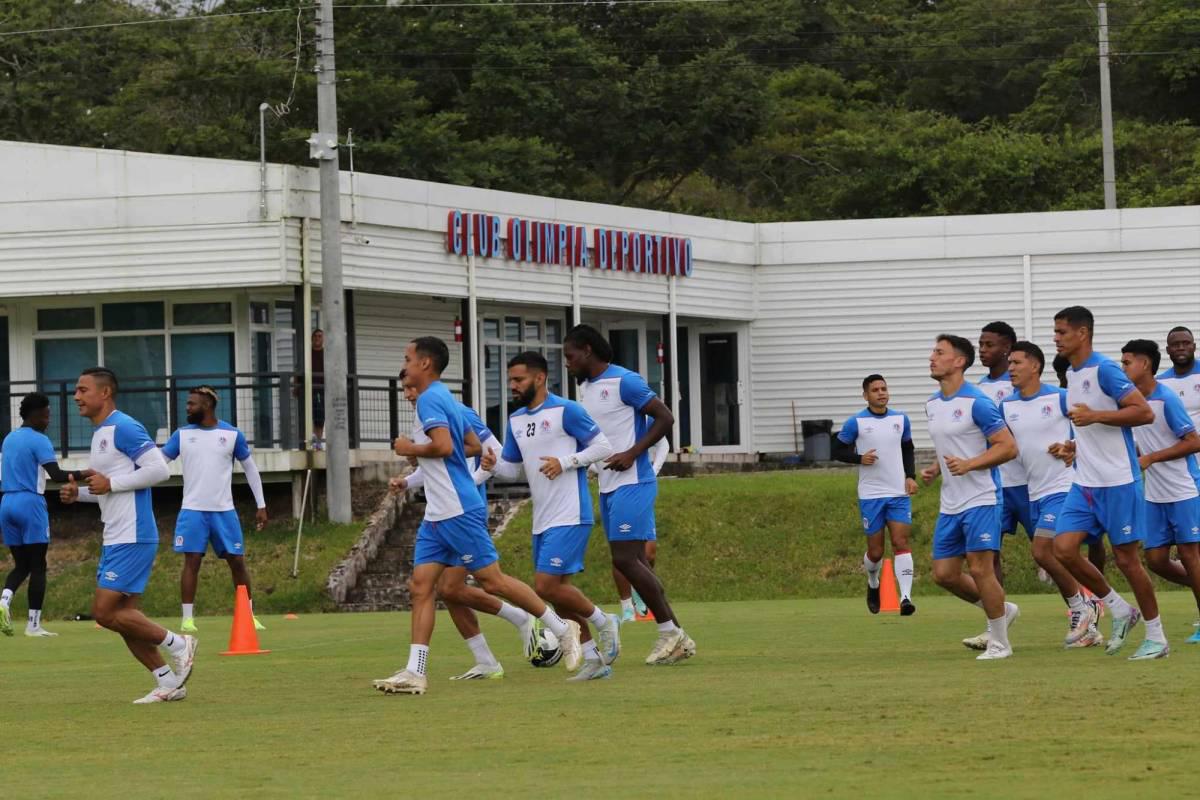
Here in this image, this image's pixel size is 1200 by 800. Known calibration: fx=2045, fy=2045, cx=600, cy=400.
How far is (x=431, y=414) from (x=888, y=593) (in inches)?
373

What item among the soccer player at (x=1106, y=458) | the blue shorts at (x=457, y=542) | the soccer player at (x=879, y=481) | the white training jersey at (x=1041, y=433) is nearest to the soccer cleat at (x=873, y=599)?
the soccer player at (x=879, y=481)

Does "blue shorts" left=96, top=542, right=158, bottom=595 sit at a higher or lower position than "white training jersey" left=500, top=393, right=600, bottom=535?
lower

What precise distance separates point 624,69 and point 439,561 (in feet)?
163

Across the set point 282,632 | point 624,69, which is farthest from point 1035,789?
point 624,69

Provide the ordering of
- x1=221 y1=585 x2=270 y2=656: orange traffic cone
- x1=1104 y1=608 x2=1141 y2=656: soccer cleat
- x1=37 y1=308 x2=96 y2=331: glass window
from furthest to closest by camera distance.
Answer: x1=37 y1=308 x2=96 y2=331: glass window
x1=221 y1=585 x2=270 y2=656: orange traffic cone
x1=1104 y1=608 x2=1141 y2=656: soccer cleat

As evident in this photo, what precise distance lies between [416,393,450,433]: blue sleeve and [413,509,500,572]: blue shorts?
1.90 ft

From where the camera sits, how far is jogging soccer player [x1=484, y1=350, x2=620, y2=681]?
12.8m

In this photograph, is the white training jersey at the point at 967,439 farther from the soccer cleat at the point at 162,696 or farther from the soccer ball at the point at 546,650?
the soccer cleat at the point at 162,696

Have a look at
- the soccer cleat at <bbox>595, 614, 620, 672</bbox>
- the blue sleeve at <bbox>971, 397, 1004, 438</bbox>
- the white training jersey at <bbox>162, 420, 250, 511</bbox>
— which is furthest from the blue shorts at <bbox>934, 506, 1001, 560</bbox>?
the white training jersey at <bbox>162, 420, 250, 511</bbox>

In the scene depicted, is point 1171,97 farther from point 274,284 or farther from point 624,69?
point 274,284

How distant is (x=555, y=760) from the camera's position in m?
8.49

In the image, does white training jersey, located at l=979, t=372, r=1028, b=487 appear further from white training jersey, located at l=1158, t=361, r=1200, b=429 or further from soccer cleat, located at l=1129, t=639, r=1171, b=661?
soccer cleat, located at l=1129, t=639, r=1171, b=661

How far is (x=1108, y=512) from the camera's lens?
41.9 feet

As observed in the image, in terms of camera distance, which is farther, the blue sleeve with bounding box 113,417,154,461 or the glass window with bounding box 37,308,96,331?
the glass window with bounding box 37,308,96,331
